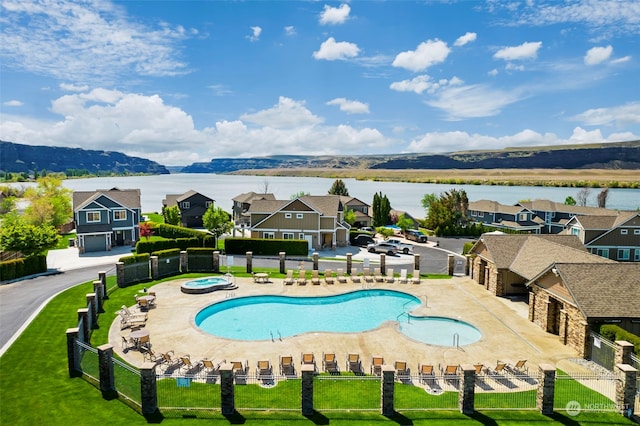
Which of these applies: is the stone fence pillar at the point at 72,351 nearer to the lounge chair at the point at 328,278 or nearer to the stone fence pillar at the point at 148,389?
the stone fence pillar at the point at 148,389

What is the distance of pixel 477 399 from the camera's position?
48.1ft

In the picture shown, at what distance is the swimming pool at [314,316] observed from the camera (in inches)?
900

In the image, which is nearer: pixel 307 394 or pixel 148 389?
pixel 148 389

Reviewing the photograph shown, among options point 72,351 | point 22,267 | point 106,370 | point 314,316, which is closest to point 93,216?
point 22,267

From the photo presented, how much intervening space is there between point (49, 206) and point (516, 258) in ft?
188

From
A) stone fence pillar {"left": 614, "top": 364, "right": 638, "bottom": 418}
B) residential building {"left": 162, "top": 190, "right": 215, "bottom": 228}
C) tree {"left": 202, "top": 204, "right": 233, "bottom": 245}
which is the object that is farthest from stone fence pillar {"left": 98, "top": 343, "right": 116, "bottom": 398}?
residential building {"left": 162, "top": 190, "right": 215, "bottom": 228}

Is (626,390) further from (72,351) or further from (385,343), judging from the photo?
(72,351)

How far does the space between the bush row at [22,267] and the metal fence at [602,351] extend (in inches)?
1507

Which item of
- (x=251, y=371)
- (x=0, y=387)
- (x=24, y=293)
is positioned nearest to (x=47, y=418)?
(x=0, y=387)

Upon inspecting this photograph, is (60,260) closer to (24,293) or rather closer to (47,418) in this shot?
(24,293)

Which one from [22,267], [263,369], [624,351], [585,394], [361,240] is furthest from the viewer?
[361,240]

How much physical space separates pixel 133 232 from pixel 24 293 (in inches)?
917

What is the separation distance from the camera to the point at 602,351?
57.4 feet

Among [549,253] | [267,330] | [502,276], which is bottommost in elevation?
[267,330]
